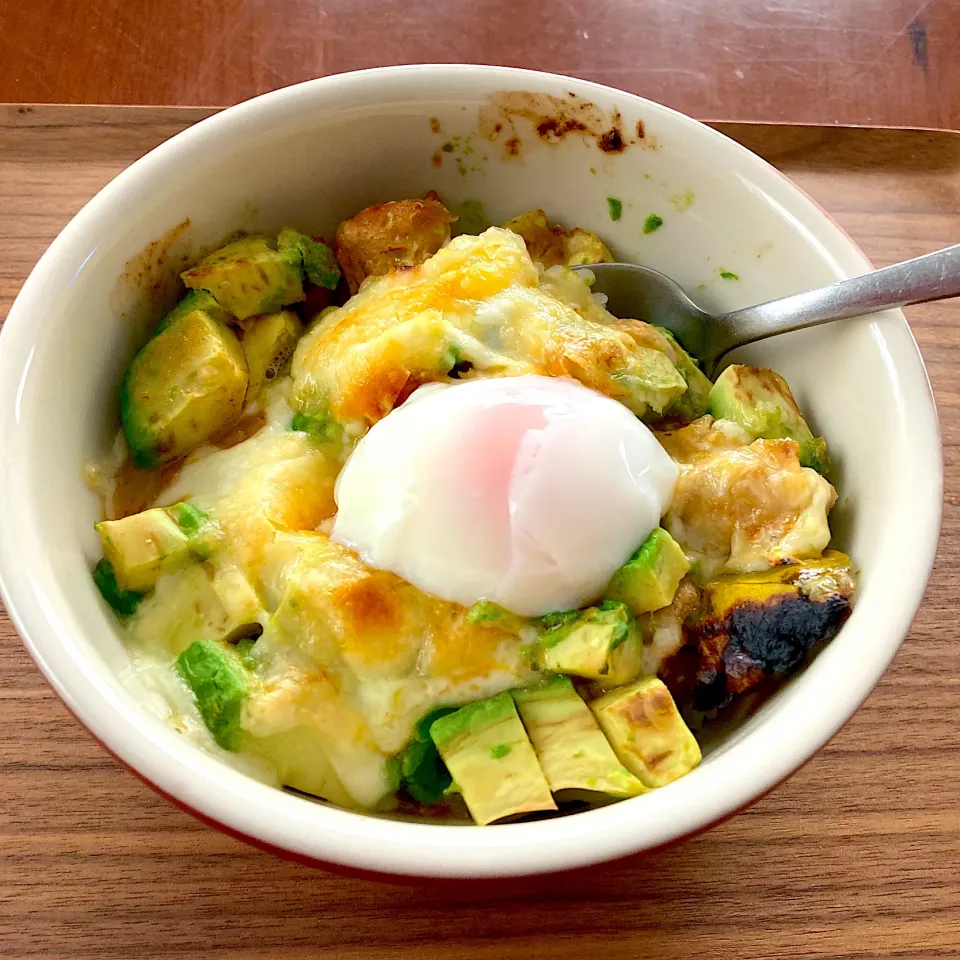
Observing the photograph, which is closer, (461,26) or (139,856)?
(139,856)

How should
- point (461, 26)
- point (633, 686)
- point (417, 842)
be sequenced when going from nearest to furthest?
point (417, 842) < point (633, 686) < point (461, 26)

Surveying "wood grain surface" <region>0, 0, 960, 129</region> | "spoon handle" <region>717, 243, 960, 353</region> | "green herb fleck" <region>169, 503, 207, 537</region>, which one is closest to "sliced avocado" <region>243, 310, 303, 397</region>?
"green herb fleck" <region>169, 503, 207, 537</region>

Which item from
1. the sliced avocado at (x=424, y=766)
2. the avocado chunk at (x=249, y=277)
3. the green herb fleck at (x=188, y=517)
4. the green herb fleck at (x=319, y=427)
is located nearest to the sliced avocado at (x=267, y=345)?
the avocado chunk at (x=249, y=277)

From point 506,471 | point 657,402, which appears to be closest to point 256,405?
point 506,471

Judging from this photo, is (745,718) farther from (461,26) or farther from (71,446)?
(461,26)

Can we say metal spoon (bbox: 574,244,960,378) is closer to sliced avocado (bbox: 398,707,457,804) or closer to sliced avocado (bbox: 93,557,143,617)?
sliced avocado (bbox: 398,707,457,804)

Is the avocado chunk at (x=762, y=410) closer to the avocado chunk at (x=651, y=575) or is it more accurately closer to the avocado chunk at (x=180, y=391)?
the avocado chunk at (x=651, y=575)
